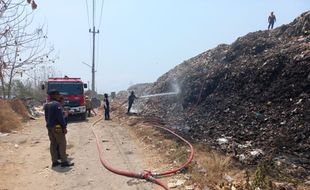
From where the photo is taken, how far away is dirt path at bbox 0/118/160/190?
837 centimetres

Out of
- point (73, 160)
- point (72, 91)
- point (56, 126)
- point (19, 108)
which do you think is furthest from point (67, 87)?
point (56, 126)

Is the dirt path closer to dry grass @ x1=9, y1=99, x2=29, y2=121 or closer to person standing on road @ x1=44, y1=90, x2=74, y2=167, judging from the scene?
person standing on road @ x1=44, y1=90, x2=74, y2=167

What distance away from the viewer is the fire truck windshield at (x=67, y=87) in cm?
2158

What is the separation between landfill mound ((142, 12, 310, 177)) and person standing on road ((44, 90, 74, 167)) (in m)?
4.37

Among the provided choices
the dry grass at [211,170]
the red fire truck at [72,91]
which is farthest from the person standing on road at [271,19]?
the dry grass at [211,170]

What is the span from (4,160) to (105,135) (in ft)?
17.7

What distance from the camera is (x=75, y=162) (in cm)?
1047

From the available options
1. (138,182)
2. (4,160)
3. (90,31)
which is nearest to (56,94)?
(4,160)

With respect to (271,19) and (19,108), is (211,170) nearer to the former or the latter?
(19,108)

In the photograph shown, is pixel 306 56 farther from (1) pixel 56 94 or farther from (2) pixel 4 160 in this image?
(2) pixel 4 160

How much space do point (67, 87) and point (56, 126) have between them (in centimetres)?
1244

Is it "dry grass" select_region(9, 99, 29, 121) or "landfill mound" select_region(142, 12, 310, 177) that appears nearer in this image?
"landfill mound" select_region(142, 12, 310, 177)

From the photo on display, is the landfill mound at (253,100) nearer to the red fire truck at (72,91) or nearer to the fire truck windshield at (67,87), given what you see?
the red fire truck at (72,91)

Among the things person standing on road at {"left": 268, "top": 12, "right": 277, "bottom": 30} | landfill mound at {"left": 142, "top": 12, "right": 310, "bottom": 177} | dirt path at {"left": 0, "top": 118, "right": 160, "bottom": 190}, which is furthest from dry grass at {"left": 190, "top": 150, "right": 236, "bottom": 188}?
person standing on road at {"left": 268, "top": 12, "right": 277, "bottom": 30}
